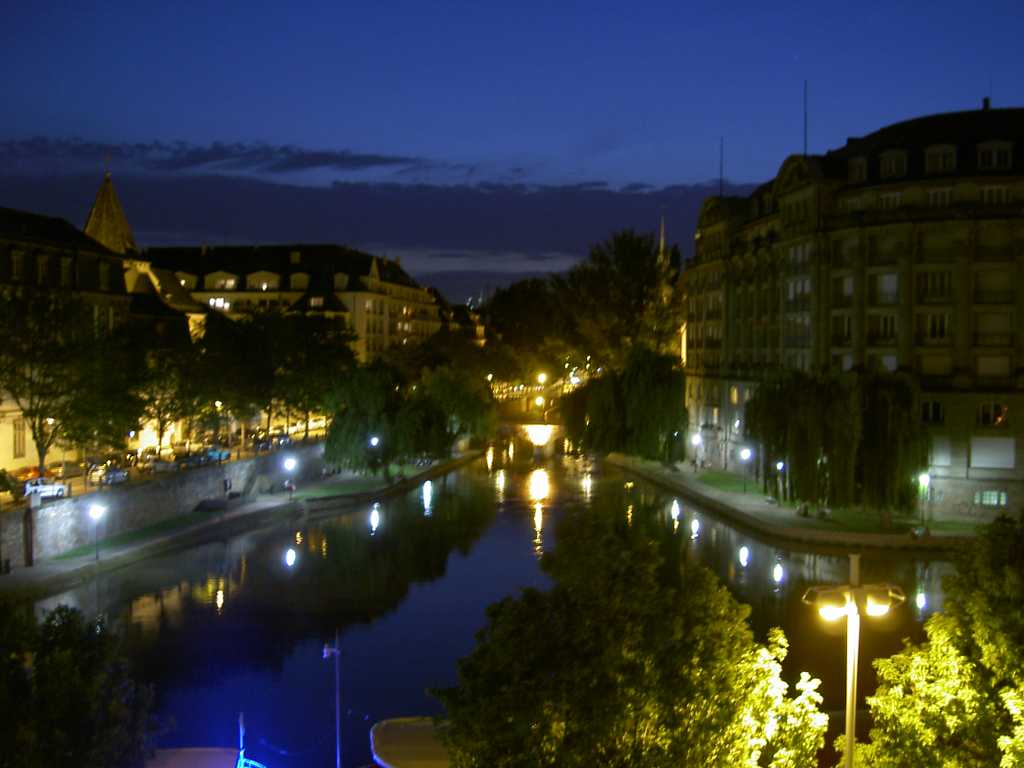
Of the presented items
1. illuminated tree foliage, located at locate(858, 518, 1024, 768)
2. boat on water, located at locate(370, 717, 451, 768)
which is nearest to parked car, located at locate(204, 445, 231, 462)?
boat on water, located at locate(370, 717, 451, 768)

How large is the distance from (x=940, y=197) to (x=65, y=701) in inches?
1731

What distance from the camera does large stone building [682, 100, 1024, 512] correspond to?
44438 millimetres

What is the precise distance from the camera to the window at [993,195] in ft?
152

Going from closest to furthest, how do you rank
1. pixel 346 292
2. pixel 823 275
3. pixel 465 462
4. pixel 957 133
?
1. pixel 957 133
2. pixel 823 275
3. pixel 465 462
4. pixel 346 292

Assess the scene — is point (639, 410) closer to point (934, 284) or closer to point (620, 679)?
point (934, 284)

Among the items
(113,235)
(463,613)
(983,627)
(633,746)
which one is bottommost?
(463,613)

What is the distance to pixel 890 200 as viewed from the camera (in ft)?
161

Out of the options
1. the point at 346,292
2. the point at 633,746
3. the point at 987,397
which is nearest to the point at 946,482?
the point at 987,397

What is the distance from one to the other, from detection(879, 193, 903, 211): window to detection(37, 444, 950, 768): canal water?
16.6 metres

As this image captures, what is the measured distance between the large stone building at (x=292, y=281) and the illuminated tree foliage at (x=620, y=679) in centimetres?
8783

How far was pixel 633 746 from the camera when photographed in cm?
1066

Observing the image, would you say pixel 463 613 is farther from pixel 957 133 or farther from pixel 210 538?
pixel 957 133

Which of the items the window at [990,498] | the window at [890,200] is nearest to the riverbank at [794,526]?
the window at [990,498]

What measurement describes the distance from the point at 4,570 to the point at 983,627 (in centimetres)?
2863
